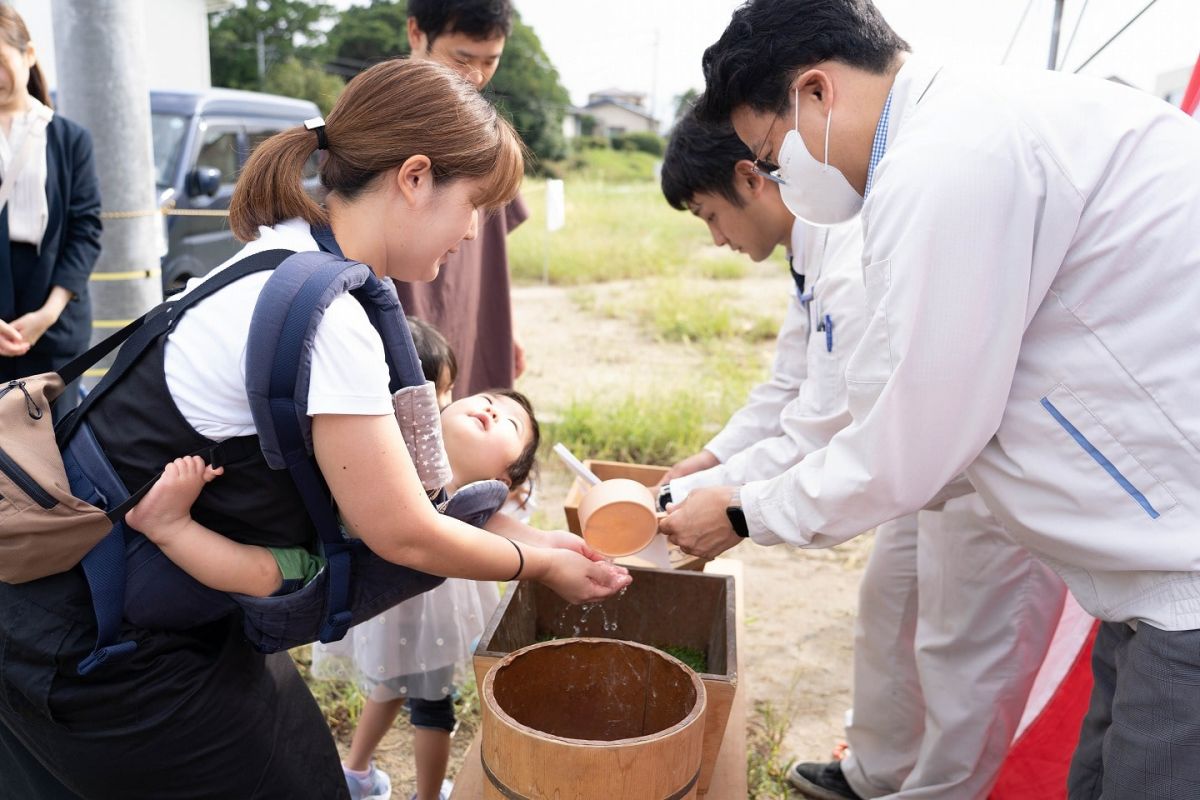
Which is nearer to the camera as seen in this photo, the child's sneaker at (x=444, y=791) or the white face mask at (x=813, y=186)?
the white face mask at (x=813, y=186)

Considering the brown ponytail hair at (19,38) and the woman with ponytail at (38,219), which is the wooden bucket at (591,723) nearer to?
the woman with ponytail at (38,219)

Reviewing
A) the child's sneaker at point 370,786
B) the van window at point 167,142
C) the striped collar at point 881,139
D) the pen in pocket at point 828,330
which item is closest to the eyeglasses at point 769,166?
the striped collar at point 881,139

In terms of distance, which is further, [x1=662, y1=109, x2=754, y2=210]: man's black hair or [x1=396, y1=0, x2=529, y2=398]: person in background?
[x1=396, y1=0, x2=529, y2=398]: person in background

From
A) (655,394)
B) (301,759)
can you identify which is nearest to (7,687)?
(301,759)

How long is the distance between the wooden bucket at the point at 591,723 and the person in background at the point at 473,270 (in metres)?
1.30

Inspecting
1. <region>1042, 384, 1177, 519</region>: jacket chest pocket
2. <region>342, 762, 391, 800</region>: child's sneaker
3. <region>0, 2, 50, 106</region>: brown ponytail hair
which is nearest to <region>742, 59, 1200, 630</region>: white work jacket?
<region>1042, 384, 1177, 519</region>: jacket chest pocket

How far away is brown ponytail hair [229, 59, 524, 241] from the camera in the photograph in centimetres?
148

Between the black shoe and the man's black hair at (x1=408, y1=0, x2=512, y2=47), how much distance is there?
232 centimetres

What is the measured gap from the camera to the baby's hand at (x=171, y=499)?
1.37 meters

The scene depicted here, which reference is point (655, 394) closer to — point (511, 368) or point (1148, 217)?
point (511, 368)

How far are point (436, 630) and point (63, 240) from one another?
1.94 metres

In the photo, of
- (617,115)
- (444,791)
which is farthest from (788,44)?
(617,115)

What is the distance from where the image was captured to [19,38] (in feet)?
9.97

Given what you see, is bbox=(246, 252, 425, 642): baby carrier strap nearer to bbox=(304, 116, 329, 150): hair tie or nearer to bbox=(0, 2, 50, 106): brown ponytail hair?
bbox=(304, 116, 329, 150): hair tie
